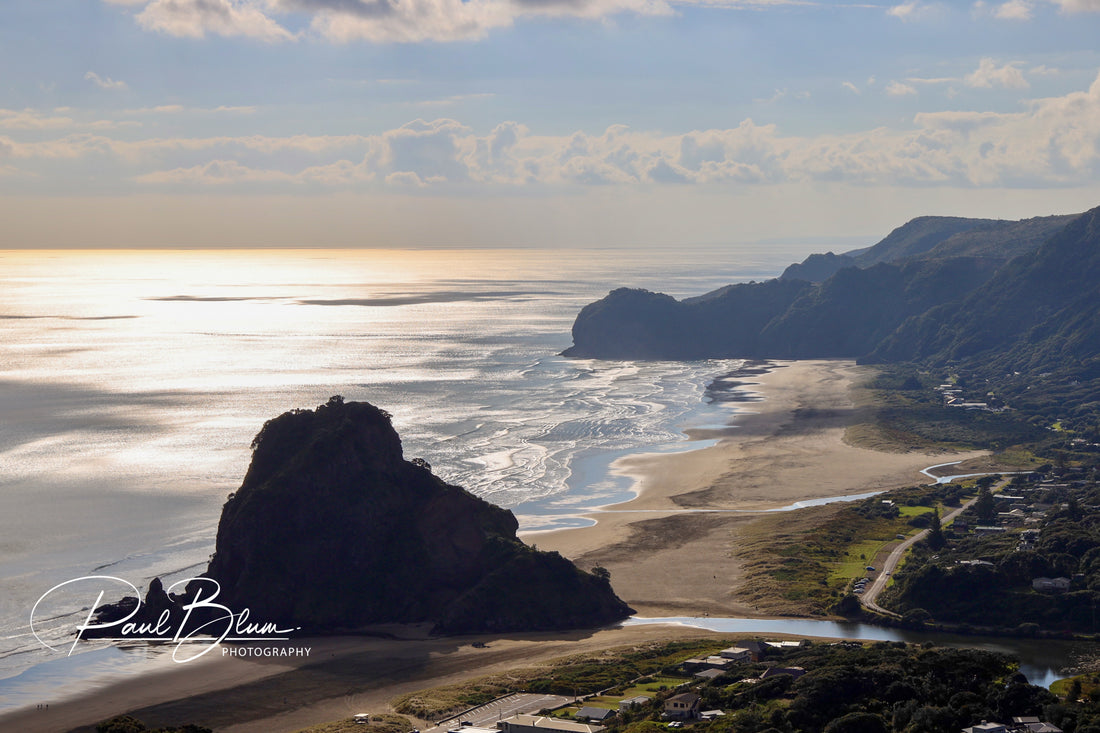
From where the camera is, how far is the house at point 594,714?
5047 cm

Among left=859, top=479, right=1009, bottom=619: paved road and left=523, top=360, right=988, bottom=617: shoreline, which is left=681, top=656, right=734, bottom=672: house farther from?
left=859, top=479, right=1009, bottom=619: paved road

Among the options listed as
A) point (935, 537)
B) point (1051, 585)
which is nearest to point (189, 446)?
point (935, 537)

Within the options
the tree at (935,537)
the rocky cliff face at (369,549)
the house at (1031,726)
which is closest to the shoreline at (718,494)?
the rocky cliff face at (369,549)

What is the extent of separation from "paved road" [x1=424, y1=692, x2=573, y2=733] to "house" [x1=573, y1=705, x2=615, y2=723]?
224 cm

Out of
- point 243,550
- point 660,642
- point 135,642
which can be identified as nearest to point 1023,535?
point 660,642

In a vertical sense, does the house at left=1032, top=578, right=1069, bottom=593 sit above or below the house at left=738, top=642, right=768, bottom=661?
below

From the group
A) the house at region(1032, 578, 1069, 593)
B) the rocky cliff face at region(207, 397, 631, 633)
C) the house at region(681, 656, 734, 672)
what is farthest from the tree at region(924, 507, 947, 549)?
the house at region(681, 656, 734, 672)

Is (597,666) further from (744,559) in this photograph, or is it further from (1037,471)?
(1037,471)

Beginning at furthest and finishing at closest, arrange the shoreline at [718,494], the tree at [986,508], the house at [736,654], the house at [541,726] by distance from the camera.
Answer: the tree at [986,508] → the shoreline at [718,494] → the house at [736,654] → the house at [541,726]

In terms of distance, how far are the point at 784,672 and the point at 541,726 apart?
12926 millimetres

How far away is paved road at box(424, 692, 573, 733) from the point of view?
51188mm

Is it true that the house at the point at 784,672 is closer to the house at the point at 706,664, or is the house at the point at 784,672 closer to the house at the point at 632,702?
the house at the point at 706,664

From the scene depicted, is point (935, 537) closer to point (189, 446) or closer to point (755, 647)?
point (755, 647)

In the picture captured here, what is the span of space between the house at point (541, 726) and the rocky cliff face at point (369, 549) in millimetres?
20305
